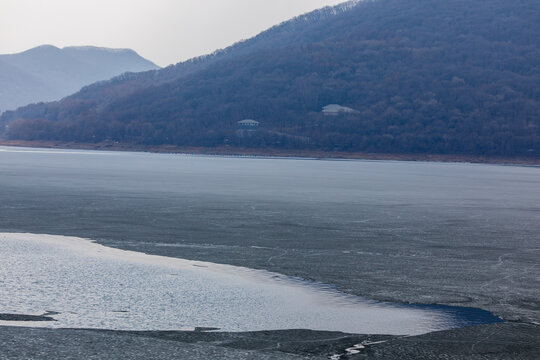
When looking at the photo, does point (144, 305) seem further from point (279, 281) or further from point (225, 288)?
point (279, 281)

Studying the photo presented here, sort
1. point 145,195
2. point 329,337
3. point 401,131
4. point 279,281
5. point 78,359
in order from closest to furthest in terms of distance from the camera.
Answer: point 78,359, point 329,337, point 279,281, point 145,195, point 401,131

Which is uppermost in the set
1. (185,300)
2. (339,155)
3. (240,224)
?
(339,155)

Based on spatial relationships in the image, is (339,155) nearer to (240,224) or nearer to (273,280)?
(240,224)

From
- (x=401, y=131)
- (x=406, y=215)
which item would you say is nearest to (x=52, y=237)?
(x=406, y=215)

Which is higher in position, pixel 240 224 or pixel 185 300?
pixel 240 224

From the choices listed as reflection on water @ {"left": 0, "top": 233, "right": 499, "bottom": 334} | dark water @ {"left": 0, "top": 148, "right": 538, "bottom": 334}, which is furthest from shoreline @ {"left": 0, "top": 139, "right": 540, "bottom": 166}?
reflection on water @ {"left": 0, "top": 233, "right": 499, "bottom": 334}

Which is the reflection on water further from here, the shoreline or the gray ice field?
the shoreline

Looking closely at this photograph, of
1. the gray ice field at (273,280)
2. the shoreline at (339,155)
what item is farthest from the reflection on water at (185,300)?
the shoreline at (339,155)

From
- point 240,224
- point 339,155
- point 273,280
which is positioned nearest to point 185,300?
point 273,280
